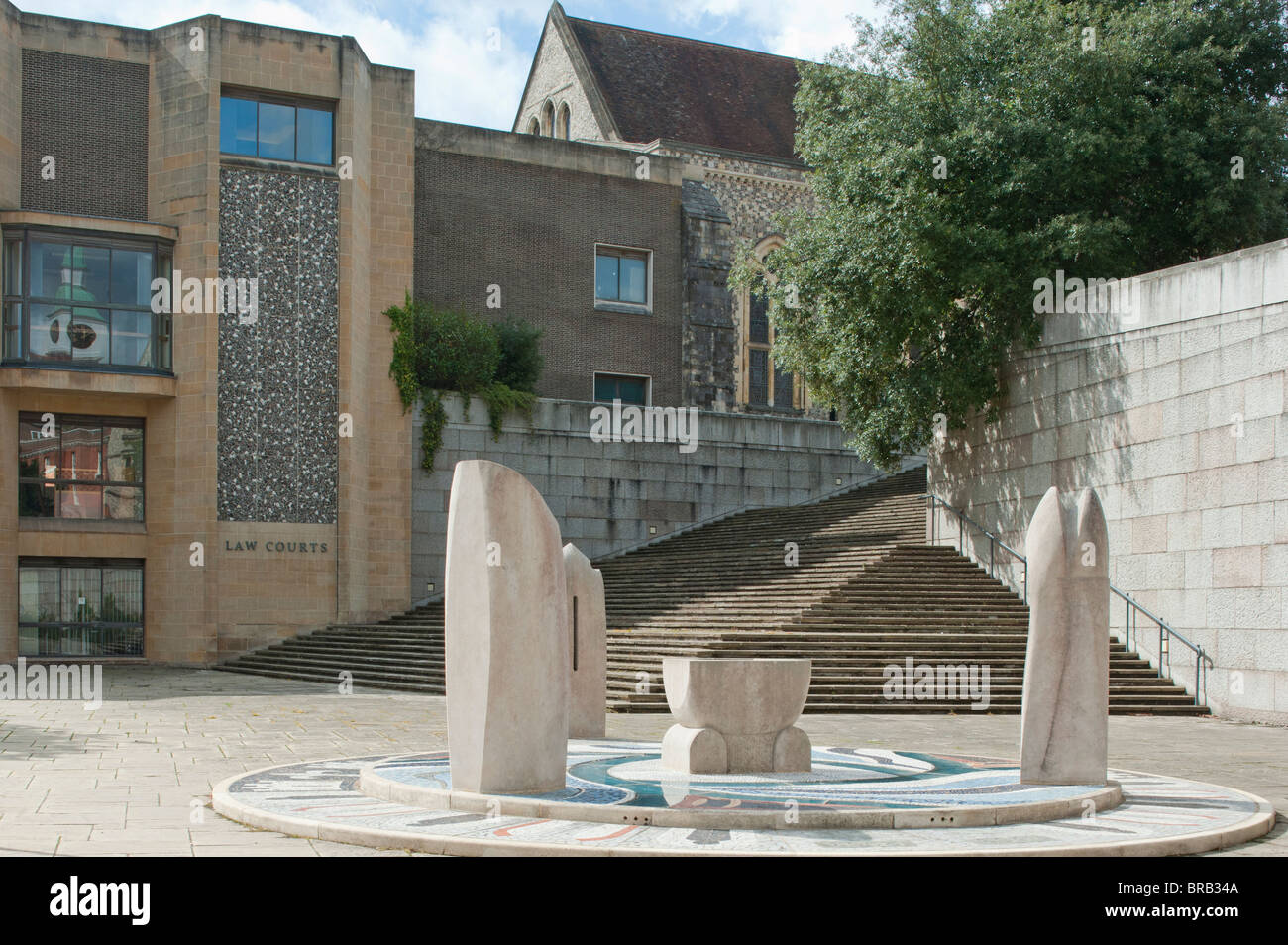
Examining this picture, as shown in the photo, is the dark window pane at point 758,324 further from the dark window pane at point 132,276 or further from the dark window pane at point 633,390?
the dark window pane at point 132,276

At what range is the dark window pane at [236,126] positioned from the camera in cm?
2884

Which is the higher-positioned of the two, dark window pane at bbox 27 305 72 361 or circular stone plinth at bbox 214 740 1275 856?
dark window pane at bbox 27 305 72 361

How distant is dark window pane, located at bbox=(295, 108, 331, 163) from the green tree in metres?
10.2

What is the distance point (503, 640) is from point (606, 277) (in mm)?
28590

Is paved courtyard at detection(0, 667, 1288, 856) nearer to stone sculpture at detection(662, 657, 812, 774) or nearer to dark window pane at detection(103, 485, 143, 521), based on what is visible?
stone sculpture at detection(662, 657, 812, 774)

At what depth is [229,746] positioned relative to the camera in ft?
46.7

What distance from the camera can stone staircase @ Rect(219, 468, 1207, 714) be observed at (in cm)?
2073

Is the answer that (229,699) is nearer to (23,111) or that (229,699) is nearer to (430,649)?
(430,649)

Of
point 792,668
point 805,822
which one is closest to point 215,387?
point 792,668

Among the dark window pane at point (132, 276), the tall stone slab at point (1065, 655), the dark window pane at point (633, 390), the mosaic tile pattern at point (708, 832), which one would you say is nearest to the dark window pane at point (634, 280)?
the dark window pane at point (633, 390)

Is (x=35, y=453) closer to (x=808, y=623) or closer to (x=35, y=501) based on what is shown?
(x=35, y=501)

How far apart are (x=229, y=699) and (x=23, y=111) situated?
14.3 meters

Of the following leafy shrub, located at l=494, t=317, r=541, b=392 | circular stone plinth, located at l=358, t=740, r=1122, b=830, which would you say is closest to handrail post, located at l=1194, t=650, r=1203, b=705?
circular stone plinth, located at l=358, t=740, r=1122, b=830

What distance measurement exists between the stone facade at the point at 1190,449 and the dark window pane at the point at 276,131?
15.6m
